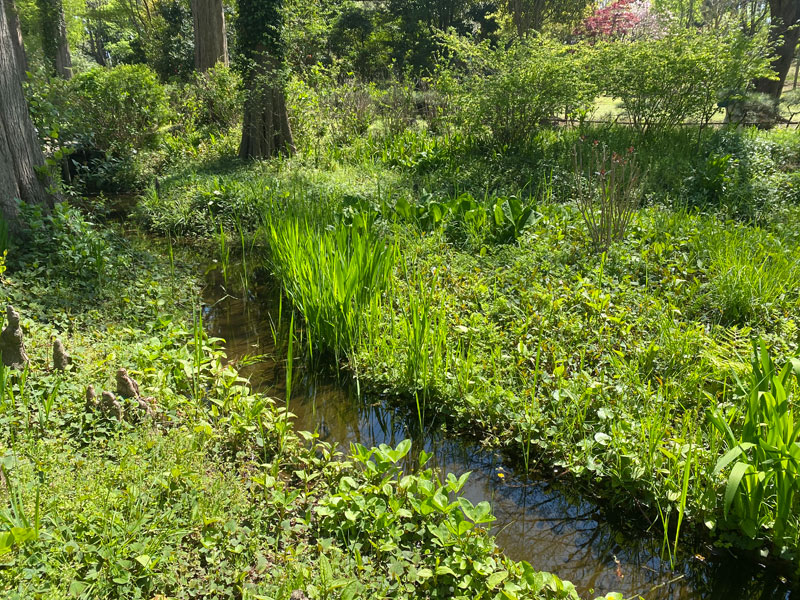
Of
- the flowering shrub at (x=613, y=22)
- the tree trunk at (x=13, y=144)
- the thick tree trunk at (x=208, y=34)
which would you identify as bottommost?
the tree trunk at (x=13, y=144)

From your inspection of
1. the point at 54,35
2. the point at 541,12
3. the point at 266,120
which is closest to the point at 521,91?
the point at 266,120

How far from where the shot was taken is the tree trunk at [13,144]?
4.16m

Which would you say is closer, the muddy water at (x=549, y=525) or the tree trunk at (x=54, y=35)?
the muddy water at (x=549, y=525)

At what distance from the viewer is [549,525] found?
8.25 ft

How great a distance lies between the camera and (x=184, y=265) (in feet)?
17.1

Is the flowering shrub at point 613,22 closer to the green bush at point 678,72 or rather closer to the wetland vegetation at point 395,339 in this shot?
the green bush at point 678,72

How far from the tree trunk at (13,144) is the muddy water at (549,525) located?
99.5 inches

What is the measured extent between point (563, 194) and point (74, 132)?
6.64 meters

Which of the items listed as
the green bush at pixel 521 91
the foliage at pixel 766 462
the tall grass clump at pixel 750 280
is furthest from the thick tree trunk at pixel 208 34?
the foliage at pixel 766 462

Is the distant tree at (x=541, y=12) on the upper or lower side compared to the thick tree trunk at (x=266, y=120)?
upper

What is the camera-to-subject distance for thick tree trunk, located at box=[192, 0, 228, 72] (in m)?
11.8

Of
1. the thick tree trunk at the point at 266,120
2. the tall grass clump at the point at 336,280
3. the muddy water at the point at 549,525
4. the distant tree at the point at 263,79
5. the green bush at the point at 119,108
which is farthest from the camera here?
the thick tree trunk at the point at 266,120

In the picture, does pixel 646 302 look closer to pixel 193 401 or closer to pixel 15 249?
pixel 193 401

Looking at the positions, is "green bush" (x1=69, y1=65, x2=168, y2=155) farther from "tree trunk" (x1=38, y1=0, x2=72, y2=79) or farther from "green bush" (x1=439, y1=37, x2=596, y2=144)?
"tree trunk" (x1=38, y1=0, x2=72, y2=79)
